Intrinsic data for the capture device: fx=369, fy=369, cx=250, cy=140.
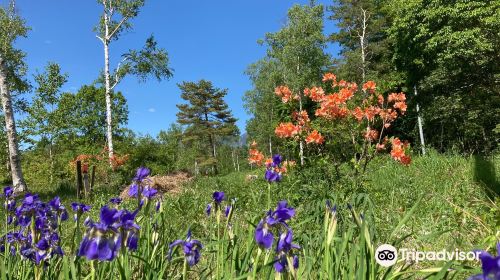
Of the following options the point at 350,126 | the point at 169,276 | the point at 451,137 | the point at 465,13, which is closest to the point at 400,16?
the point at 465,13

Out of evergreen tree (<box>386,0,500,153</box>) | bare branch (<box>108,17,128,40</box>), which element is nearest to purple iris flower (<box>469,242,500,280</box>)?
evergreen tree (<box>386,0,500,153</box>)

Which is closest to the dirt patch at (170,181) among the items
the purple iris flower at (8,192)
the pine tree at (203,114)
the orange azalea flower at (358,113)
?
the orange azalea flower at (358,113)

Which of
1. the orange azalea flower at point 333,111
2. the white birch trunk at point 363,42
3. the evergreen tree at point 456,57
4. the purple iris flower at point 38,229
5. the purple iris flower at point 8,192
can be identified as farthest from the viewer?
the white birch trunk at point 363,42

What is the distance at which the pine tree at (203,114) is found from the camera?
4384 centimetres

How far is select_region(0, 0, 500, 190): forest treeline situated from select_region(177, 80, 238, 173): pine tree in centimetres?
1209

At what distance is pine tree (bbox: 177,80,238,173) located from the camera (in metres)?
43.8

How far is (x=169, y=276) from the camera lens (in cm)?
172

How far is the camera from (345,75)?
75.8 ft

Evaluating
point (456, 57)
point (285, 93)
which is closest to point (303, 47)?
point (456, 57)

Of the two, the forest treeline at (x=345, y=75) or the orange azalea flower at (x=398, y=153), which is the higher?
the forest treeline at (x=345, y=75)

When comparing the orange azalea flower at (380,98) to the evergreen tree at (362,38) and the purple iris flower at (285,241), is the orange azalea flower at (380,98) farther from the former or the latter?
the evergreen tree at (362,38)

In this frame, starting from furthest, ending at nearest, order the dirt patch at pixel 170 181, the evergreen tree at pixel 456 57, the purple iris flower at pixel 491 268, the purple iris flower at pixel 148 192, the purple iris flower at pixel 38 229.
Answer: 1. the evergreen tree at pixel 456 57
2. the dirt patch at pixel 170 181
3. the purple iris flower at pixel 148 192
4. the purple iris flower at pixel 38 229
5. the purple iris flower at pixel 491 268

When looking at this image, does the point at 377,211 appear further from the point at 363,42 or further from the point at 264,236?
the point at 363,42

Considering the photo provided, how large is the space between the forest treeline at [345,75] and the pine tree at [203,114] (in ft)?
39.7
